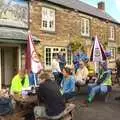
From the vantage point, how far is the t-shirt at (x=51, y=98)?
7.56 meters

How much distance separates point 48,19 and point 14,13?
3468 millimetres

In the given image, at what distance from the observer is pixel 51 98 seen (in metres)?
7.55

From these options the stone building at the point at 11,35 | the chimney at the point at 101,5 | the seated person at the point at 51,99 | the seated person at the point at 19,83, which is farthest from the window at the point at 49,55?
the chimney at the point at 101,5

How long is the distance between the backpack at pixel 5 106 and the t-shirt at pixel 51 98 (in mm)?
1500

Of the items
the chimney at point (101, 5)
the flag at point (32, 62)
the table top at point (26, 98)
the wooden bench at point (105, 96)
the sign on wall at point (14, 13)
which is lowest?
the wooden bench at point (105, 96)

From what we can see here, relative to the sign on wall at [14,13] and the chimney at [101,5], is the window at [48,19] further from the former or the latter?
the chimney at [101,5]

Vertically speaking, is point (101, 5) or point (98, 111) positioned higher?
point (101, 5)

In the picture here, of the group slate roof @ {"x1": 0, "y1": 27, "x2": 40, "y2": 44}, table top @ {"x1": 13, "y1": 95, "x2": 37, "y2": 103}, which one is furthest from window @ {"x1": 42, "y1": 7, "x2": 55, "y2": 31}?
table top @ {"x1": 13, "y1": 95, "x2": 37, "y2": 103}

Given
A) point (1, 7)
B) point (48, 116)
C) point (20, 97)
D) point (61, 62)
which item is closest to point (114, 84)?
point (61, 62)

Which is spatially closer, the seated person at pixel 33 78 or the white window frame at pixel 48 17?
the seated person at pixel 33 78

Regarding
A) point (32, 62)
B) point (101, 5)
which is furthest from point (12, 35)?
point (101, 5)

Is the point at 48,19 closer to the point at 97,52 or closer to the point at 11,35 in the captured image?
the point at 11,35

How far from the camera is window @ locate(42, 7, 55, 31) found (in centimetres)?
2103

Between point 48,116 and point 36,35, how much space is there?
1271cm
